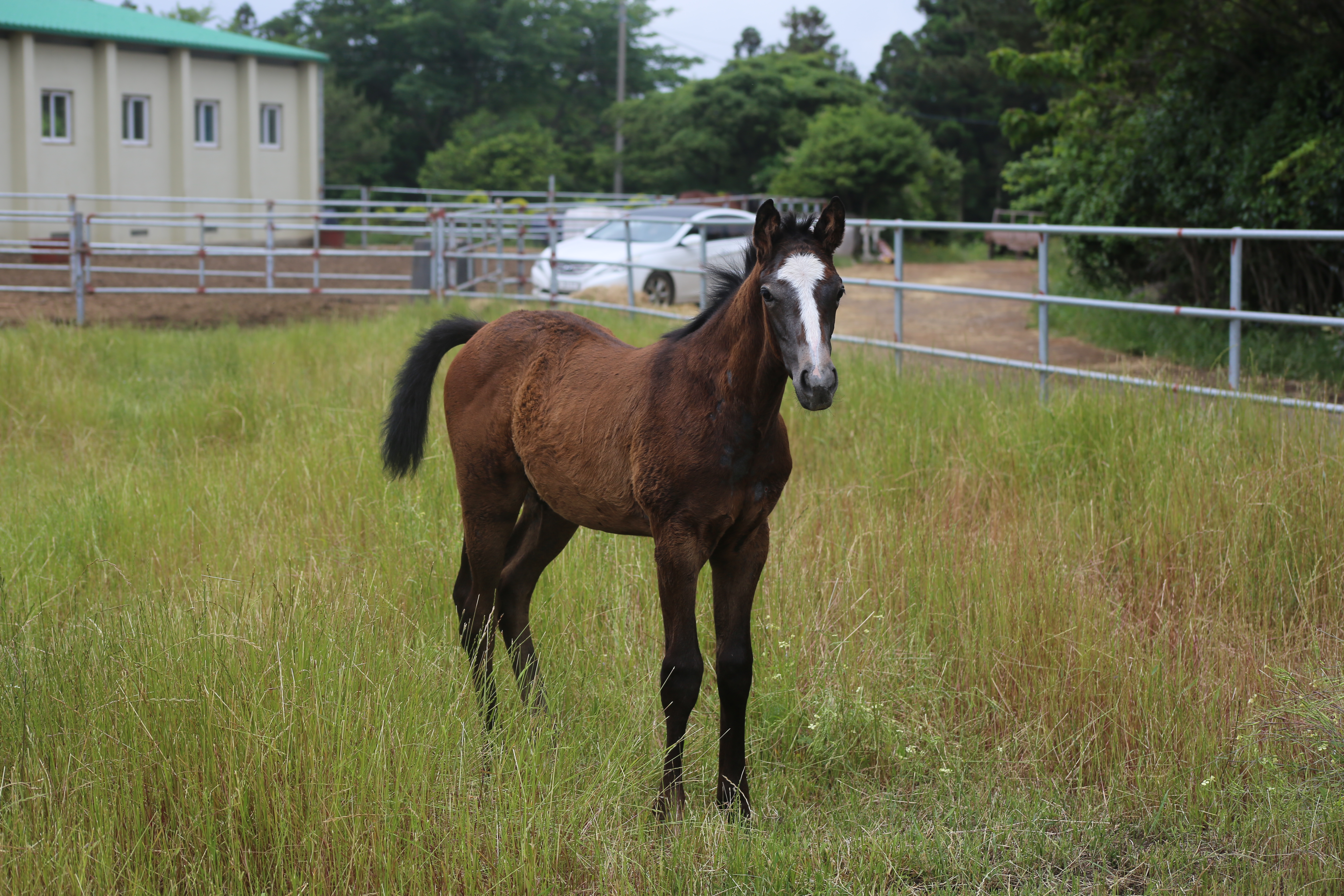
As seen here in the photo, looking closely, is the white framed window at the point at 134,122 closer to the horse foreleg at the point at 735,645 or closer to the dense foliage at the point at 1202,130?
the dense foliage at the point at 1202,130

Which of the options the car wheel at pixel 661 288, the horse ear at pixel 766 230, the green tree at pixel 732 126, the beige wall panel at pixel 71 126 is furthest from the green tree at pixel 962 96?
the horse ear at pixel 766 230

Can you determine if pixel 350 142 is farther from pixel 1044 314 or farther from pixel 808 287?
pixel 808 287

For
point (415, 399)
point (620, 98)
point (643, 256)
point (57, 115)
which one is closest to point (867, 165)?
point (620, 98)

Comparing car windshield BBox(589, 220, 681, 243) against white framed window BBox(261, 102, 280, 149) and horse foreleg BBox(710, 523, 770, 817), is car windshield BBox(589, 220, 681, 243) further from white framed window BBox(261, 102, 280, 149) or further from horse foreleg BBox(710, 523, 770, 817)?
white framed window BBox(261, 102, 280, 149)

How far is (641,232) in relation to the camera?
57.3ft

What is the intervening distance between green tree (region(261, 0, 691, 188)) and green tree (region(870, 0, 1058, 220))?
10321mm

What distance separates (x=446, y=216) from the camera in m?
15.5

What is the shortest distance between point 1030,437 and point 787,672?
2669mm

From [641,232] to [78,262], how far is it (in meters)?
7.55

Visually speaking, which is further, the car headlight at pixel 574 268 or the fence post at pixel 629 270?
the car headlight at pixel 574 268

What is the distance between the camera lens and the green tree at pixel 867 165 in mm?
30375

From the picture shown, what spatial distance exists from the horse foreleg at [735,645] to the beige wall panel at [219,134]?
2795cm

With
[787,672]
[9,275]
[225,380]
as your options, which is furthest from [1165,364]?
[9,275]

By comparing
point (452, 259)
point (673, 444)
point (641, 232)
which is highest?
point (641, 232)
